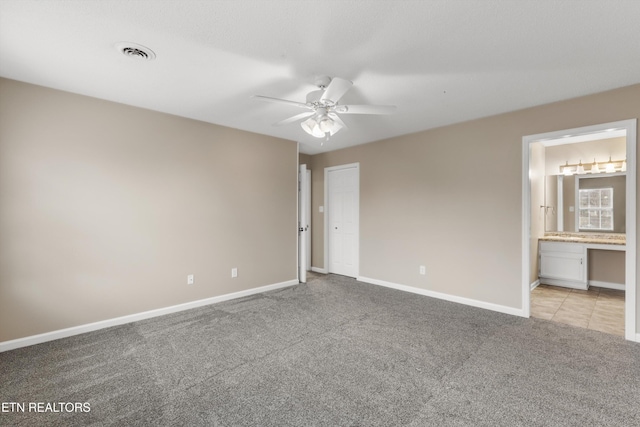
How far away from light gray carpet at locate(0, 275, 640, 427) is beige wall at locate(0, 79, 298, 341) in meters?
0.47

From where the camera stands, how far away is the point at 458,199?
4039 mm

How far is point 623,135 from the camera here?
4.54 metres

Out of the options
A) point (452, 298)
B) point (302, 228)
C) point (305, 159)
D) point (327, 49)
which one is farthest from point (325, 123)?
point (305, 159)

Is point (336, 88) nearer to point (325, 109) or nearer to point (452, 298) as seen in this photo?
point (325, 109)

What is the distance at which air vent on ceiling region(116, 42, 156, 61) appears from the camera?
84.0 inches

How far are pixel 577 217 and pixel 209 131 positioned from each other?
21.1 feet

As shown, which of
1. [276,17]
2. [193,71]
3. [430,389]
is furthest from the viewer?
[193,71]

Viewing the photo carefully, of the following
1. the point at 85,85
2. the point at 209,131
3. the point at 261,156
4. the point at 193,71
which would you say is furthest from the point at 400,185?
the point at 85,85

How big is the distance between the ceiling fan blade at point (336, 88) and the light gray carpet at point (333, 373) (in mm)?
2239

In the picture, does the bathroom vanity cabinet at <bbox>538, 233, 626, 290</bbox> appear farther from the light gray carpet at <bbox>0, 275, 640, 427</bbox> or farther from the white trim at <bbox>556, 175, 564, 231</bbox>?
the light gray carpet at <bbox>0, 275, 640, 427</bbox>

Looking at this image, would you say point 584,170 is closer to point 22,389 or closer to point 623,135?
point 623,135

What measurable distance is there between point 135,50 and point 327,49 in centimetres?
148

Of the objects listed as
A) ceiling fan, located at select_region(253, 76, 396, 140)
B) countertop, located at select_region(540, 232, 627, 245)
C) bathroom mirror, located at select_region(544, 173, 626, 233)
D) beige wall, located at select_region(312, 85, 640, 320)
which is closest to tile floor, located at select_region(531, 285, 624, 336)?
beige wall, located at select_region(312, 85, 640, 320)

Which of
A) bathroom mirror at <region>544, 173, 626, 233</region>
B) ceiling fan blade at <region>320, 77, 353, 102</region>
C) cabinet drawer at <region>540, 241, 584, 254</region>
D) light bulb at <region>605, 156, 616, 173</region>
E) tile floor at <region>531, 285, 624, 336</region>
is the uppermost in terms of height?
ceiling fan blade at <region>320, 77, 353, 102</region>
